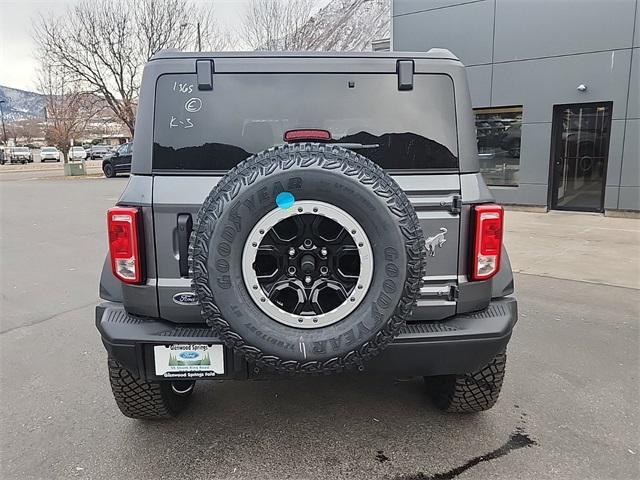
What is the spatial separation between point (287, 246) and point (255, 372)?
2.08ft

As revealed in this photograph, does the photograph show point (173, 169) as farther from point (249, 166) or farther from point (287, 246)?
point (287, 246)

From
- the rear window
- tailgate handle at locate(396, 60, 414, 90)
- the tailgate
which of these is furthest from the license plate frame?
tailgate handle at locate(396, 60, 414, 90)

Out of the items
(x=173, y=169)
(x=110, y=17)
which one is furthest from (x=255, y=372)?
(x=110, y=17)

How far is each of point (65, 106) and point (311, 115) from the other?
32.6 metres

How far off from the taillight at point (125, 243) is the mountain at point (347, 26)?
1467 centimetres

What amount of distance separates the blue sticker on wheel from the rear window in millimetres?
517

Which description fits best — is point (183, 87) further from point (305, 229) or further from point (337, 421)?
point (337, 421)

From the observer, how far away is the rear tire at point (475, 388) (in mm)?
2799

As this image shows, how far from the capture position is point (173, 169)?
2393 mm

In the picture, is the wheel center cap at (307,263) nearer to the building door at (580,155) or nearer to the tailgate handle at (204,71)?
the tailgate handle at (204,71)

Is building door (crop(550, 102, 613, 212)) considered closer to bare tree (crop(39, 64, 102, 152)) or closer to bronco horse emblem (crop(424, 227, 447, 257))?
bronco horse emblem (crop(424, 227, 447, 257))

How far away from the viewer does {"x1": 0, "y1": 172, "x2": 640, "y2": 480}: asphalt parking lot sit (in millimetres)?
2553

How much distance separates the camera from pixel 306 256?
6.96 ft

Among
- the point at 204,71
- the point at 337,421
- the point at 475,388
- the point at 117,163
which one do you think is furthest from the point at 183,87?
the point at 117,163
